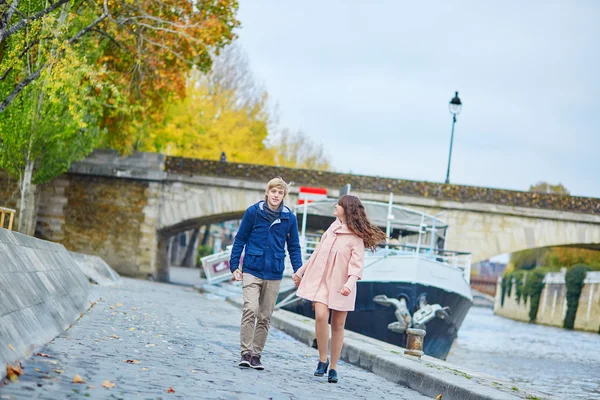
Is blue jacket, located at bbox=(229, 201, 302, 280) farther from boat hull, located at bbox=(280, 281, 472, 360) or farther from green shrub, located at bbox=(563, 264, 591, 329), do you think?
green shrub, located at bbox=(563, 264, 591, 329)

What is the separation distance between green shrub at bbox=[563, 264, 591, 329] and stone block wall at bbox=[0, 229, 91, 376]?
41271mm

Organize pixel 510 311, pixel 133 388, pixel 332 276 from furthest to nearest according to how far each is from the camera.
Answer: pixel 510 311 < pixel 332 276 < pixel 133 388

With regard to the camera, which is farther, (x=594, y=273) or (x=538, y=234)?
(x=594, y=273)

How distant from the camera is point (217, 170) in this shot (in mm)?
32156

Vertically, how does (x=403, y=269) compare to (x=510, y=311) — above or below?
above

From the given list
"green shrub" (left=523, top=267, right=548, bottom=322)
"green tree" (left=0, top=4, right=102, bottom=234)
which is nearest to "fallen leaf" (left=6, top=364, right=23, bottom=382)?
"green tree" (left=0, top=4, right=102, bottom=234)

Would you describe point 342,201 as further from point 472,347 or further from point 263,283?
point 472,347

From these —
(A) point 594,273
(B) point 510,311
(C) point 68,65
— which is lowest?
(B) point 510,311

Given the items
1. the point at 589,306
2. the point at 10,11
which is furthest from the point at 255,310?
the point at 589,306

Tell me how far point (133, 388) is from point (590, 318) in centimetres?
4396

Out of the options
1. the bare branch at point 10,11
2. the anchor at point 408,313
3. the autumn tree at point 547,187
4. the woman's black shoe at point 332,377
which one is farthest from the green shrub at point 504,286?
the woman's black shoe at point 332,377

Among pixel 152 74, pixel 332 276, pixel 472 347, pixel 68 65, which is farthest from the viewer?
pixel 472 347

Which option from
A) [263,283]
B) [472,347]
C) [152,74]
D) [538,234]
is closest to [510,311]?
[538,234]

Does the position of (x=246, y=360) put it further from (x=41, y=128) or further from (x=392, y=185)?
(x=392, y=185)
